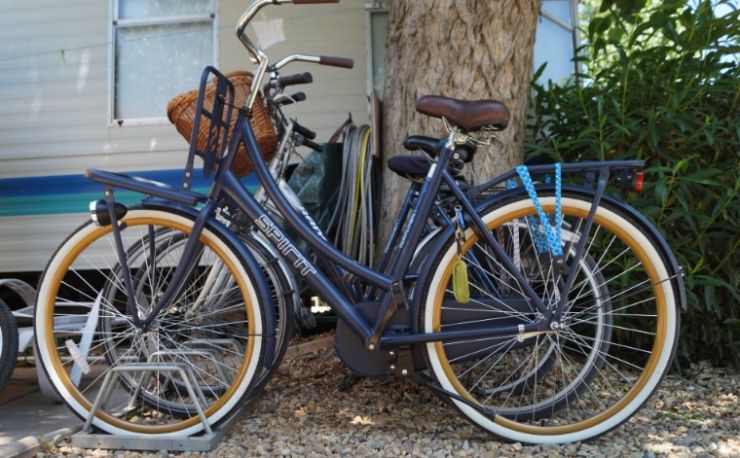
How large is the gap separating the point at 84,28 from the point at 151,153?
3.18ft

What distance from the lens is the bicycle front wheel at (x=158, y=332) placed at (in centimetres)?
229

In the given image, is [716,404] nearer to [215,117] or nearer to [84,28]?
[215,117]

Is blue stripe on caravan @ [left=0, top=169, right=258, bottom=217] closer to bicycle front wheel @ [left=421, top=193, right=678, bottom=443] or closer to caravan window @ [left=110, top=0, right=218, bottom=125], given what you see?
caravan window @ [left=110, top=0, right=218, bottom=125]

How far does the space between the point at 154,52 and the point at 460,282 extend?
300 centimetres

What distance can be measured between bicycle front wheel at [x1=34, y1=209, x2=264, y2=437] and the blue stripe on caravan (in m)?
1.20

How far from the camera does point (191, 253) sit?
7.47ft

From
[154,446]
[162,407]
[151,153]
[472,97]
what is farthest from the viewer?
[151,153]

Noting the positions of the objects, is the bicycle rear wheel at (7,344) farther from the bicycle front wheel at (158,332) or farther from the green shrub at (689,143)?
the green shrub at (689,143)

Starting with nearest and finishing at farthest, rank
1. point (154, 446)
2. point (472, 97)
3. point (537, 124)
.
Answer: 1. point (154, 446)
2. point (472, 97)
3. point (537, 124)

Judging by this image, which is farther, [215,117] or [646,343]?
[646,343]

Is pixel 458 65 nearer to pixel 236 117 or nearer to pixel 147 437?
pixel 236 117

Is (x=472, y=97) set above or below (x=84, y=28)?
below

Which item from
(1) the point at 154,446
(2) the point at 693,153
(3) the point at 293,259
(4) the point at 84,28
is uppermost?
(4) the point at 84,28

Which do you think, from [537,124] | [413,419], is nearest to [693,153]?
[537,124]
